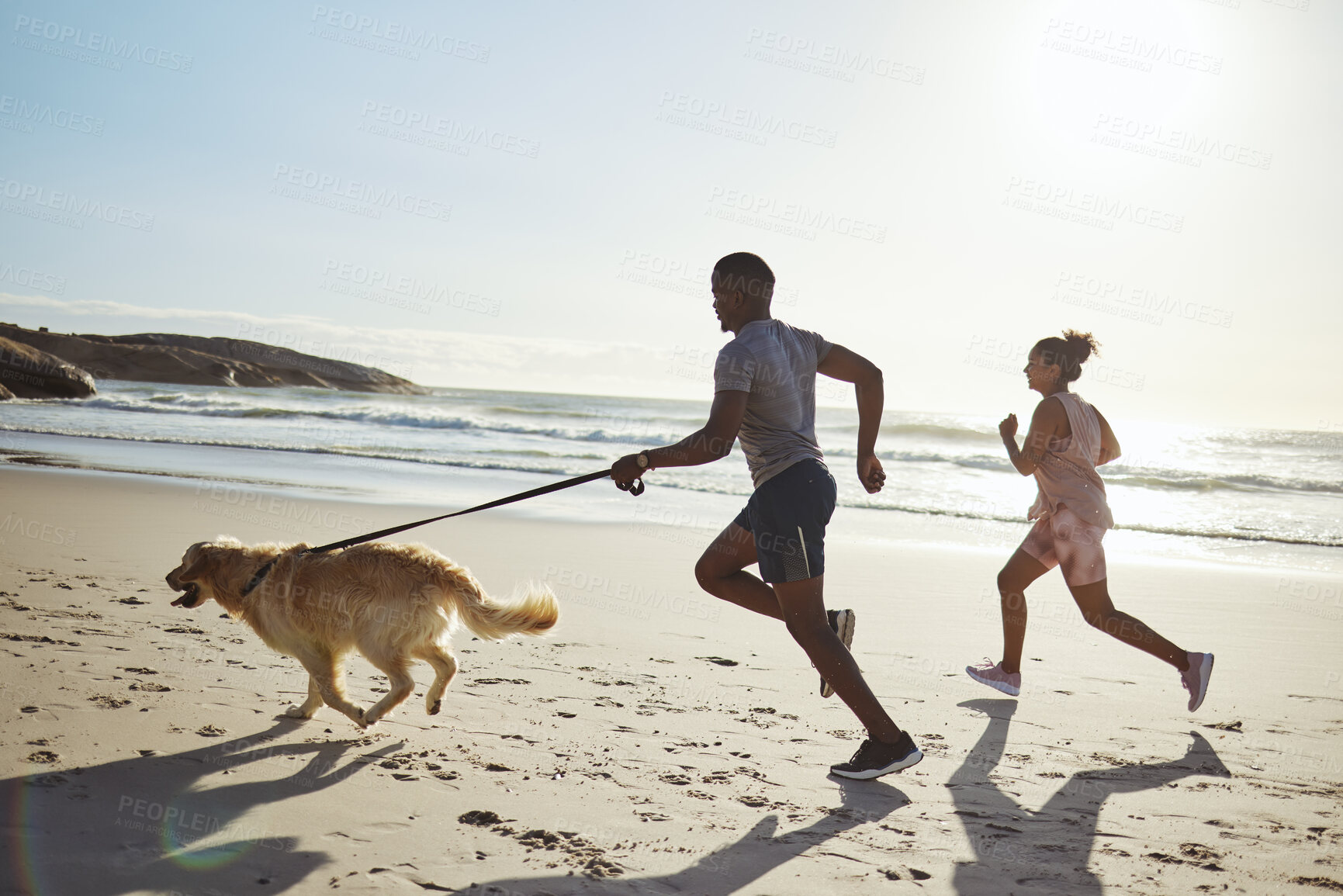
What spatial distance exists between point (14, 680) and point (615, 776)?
9.14 feet

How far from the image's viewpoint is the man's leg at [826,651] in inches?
131

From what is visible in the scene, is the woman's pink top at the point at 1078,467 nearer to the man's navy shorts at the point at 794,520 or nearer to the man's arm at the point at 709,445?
the man's navy shorts at the point at 794,520

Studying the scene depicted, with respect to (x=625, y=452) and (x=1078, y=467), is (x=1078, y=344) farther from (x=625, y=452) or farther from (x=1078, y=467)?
(x=625, y=452)

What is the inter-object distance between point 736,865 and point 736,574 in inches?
50.8

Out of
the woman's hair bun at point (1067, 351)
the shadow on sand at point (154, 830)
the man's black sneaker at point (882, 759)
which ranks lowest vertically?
the shadow on sand at point (154, 830)

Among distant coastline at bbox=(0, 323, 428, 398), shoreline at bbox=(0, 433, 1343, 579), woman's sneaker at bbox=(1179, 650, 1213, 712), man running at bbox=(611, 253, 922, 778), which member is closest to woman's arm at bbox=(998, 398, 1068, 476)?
woman's sneaker at bbox=(1179, 650, 1213, 712)

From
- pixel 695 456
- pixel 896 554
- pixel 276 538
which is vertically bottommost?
pixel 276 538

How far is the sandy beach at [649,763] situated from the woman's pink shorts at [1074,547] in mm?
769

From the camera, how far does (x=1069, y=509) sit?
454 cm

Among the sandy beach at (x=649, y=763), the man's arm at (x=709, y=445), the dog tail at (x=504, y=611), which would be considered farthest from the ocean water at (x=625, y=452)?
the man's arm at (x=709, y=445)

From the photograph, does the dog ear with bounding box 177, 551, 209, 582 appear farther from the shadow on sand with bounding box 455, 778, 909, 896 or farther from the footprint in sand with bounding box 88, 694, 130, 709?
the shadow on sand with bounding box 455, 778, 909, 896

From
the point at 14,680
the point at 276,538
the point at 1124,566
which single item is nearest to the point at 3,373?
the point at 276,538

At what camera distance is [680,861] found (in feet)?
8.87

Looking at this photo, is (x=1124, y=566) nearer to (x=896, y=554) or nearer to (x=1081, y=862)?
(x=896, y=554)
